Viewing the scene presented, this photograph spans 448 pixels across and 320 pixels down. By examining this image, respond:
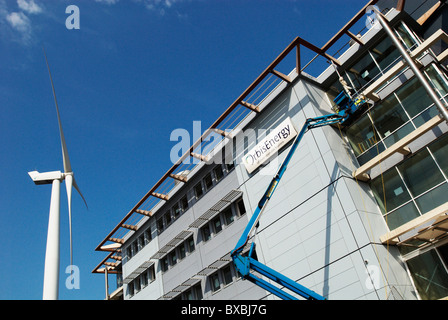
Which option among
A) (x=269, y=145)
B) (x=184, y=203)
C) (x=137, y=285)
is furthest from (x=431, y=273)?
(x=137, y=285)

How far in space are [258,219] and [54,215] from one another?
466 inches

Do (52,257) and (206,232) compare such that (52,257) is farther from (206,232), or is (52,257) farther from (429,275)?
(429,275)

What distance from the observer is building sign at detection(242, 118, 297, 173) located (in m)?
26.6

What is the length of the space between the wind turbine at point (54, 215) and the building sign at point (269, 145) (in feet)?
42.9

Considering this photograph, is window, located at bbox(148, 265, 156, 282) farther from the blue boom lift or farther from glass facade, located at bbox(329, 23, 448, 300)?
glass facade, located at bbox(329, 23, 448, 300)

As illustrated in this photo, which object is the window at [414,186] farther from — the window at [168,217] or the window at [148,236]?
the window at [148,236]

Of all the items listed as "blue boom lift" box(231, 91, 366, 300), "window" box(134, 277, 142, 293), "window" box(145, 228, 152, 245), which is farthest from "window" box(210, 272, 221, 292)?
"window" box(134, 277, 142, 293)

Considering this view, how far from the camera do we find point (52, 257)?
1925 centimetres

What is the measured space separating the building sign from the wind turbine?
1309 cm

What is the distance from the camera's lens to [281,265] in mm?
24531

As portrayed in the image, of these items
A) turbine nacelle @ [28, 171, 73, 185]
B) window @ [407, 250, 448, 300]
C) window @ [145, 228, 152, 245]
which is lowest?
window @ [407, 250, 448, 300]

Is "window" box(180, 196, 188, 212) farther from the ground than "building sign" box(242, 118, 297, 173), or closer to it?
farther from the ground

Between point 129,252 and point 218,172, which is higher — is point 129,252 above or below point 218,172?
below
